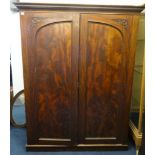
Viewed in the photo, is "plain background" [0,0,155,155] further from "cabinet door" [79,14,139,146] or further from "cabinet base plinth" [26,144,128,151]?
"cabinet base plinth" [26,144,128,151]

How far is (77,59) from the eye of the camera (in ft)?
6.08

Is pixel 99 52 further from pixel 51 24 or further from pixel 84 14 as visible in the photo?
pixel 51 24

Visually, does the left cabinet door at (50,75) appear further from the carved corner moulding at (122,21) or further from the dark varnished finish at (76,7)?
the carved corner moulding at (122,21)

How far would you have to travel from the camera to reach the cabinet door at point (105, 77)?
5.88ft

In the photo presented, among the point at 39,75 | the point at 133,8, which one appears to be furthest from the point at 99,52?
the point at 39,75

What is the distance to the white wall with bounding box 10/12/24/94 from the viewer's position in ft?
8.73

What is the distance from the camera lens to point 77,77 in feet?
6.23

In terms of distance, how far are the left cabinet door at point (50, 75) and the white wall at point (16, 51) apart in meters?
0.95

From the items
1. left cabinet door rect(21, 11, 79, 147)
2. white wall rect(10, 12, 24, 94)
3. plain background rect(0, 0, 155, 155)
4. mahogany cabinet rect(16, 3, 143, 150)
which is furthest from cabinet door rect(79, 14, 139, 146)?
white wall rect(10, 12, 24, 94)

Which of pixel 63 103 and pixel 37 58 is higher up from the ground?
pixel 37 58

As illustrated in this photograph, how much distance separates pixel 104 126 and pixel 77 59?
82cm

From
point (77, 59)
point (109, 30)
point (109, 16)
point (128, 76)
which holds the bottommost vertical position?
point (128, 76)
